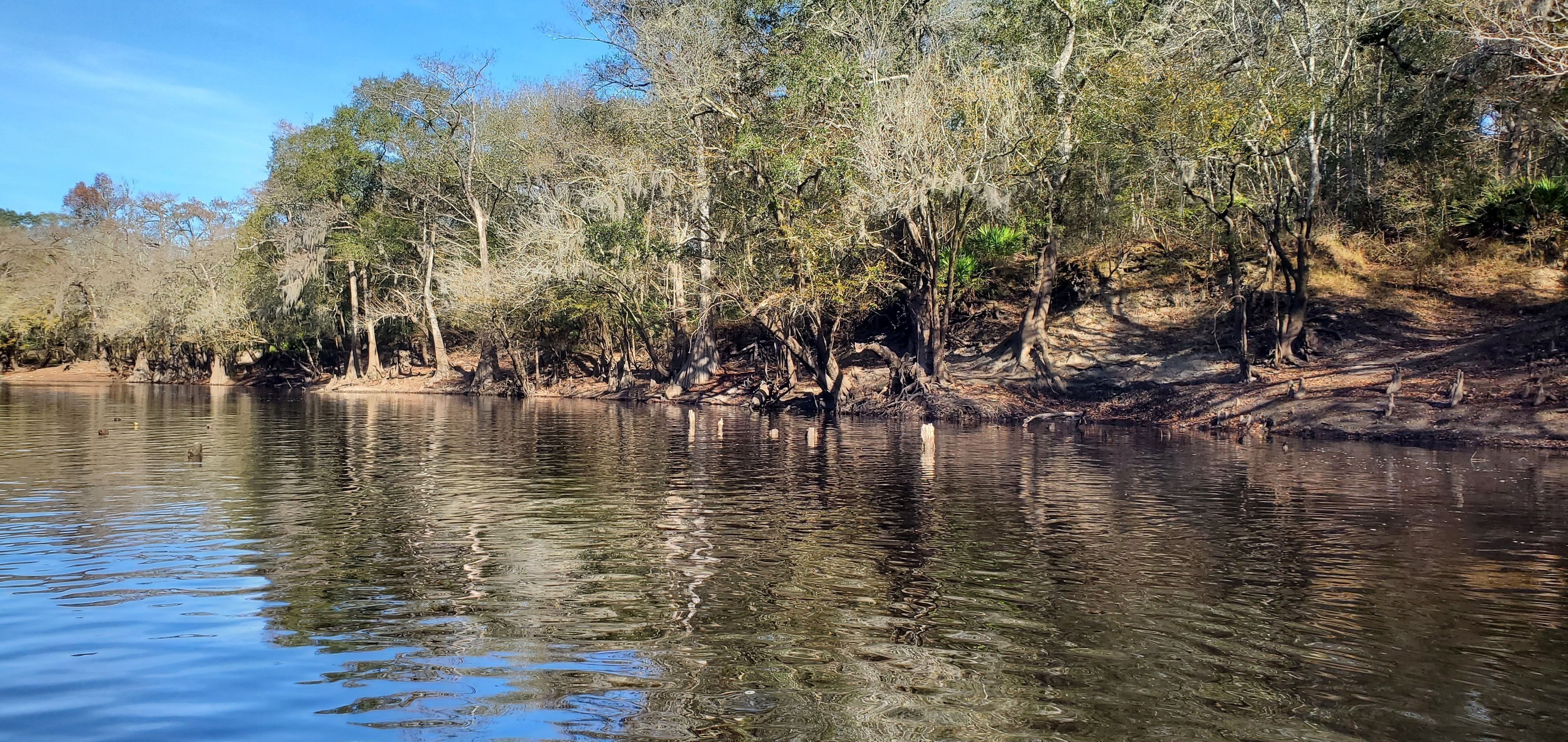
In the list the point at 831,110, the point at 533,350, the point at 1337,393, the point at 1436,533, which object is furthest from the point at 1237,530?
the point at 533,350

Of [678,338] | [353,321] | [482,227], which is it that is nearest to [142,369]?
[353,321]

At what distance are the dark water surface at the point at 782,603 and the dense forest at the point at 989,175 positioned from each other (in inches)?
518

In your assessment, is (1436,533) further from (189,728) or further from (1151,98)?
(1151,98)

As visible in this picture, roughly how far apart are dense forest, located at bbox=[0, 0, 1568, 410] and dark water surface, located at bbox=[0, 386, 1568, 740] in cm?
1315

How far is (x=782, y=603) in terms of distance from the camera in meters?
11.3

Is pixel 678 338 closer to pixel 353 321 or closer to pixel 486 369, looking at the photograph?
pixel 486 369

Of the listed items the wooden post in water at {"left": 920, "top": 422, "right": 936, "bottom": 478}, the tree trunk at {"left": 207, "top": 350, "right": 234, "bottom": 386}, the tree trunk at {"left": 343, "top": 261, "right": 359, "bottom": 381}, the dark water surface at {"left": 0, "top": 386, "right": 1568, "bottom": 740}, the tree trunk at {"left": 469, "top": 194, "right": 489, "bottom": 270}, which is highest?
the tree trunk at {"left": 469, "top": 194, "right": 489, "bottom": 270}

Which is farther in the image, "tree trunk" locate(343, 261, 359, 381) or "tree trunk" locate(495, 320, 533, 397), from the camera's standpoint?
"tree trunk" locate(343, 261, 359, 381)

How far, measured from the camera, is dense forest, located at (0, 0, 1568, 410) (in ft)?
106

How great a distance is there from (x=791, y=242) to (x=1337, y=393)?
695 inches

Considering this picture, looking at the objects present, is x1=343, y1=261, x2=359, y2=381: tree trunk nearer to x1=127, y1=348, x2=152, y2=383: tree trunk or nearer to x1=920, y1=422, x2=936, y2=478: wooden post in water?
x1=127, y1=348, x2=152, y2=383: tree trunk

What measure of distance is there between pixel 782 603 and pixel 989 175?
2559 cm

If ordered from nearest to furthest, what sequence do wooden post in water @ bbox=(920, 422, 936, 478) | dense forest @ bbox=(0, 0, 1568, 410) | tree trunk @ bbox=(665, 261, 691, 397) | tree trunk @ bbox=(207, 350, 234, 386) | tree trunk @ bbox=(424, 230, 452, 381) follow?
1. wooden post in water @ bbox=(920, 422, 936, 478)
2. dense forest @ bbox=(0, 0, 1568, 410)
3. tree trunk @ bbox=(665, 261, 691, 397)
4. tree trunk @ bbox=(424, 230, 452, 381)
5. tree trunk @ bbox=(207, 350, 234, 386)

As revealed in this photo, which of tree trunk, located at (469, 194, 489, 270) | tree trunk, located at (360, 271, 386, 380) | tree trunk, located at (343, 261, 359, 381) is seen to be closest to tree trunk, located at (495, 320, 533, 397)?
tree trunk, located at (469, 194, 489, 270)
